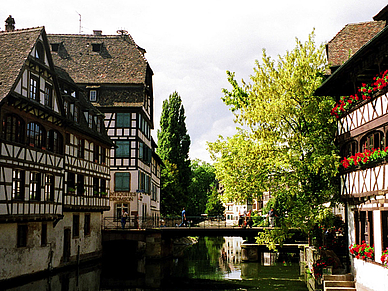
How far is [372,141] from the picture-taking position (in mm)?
19516

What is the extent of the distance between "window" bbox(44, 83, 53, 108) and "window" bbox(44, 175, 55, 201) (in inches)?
161

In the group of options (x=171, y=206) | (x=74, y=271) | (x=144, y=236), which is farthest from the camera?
(x=171, y=206)

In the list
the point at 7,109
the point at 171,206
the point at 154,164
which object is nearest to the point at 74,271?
the point at 7,109

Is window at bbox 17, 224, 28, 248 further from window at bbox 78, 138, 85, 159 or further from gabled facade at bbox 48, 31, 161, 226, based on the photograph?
gabled facade at bbox 48, 31, 161, 226

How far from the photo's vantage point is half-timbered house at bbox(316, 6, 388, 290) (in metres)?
17.9

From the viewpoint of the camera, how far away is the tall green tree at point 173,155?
209 ft

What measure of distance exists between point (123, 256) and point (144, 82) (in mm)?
15191

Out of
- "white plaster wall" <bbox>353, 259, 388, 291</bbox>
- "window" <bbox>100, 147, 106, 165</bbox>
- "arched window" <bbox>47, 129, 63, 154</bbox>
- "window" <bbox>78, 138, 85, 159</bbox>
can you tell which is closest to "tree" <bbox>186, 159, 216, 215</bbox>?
"window" <bbox>100, 147, 106, 165</bbox>

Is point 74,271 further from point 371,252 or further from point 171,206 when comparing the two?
point 171,206

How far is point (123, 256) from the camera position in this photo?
4247cm

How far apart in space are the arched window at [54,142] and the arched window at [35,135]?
1.03 meters

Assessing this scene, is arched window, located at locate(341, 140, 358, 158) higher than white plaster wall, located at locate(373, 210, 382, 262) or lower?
higher

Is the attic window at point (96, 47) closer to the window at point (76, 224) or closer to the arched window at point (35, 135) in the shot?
the window at point (76, 224)

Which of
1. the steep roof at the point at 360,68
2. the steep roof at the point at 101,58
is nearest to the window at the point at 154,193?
the steep roof at the point at 101,58
